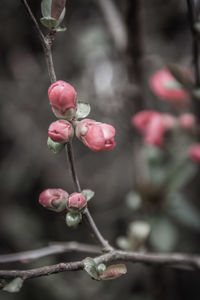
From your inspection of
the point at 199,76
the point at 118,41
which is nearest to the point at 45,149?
the point at 118,41

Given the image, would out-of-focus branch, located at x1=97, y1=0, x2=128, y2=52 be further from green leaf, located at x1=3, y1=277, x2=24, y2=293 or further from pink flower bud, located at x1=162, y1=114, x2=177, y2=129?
green leaf, located at x1=3, y1=277, x2=24, y2=293

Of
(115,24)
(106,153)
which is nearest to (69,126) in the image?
(115,24)

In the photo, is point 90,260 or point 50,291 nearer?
point 90,260

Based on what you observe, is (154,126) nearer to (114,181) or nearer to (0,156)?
(114,181)

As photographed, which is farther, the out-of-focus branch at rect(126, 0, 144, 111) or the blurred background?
the blurred background

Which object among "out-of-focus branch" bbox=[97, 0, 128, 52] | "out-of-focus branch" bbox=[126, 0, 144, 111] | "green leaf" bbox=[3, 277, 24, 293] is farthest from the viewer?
"out-of-focus branch" bbox=[97, 0, 128, 52]

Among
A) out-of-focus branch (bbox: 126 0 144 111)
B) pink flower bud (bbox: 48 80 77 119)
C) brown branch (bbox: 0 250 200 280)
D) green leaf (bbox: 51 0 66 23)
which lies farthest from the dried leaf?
out-of-focus branch (bbox: 126 0 144 111)
